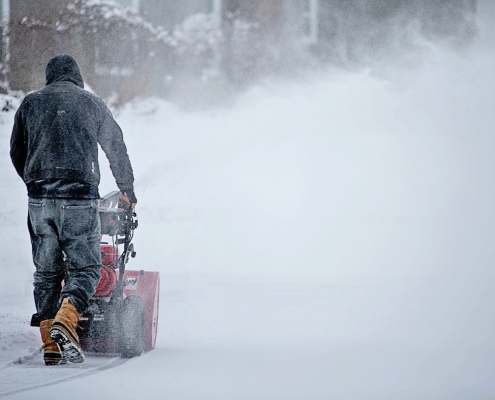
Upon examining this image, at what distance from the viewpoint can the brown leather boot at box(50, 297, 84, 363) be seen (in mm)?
1885

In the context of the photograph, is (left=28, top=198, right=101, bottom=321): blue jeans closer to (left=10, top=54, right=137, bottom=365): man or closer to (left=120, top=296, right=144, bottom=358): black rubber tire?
(left=10, top=54, right=137, bottom=365): man

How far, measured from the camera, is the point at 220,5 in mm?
4234

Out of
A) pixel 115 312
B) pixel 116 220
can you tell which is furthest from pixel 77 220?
pixel 115 312

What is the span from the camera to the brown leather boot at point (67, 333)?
6.18ft

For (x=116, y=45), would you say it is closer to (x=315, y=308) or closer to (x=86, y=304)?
(x=315, y=308)

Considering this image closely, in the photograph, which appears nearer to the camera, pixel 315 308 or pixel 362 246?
pixel 315 308

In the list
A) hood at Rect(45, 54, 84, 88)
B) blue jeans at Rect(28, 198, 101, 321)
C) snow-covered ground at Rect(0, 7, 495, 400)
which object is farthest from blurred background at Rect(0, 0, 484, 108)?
blue jeans at Rect(28, 198, 101, 321)

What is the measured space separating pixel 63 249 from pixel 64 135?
301 mm

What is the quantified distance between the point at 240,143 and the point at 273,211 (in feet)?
1.46

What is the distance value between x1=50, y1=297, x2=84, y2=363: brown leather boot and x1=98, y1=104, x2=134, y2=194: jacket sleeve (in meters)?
0.37

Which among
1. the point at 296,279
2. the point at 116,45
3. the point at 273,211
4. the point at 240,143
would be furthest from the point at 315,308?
the point at 116,45

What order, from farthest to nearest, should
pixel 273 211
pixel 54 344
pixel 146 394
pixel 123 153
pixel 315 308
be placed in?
pixel 273 211 → pixel 315 308 → pixel 123 153 → pixel 54 344 → pixel 146 394

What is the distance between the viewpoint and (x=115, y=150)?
212 cm

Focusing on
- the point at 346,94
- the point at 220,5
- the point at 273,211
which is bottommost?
the point at 273,211
